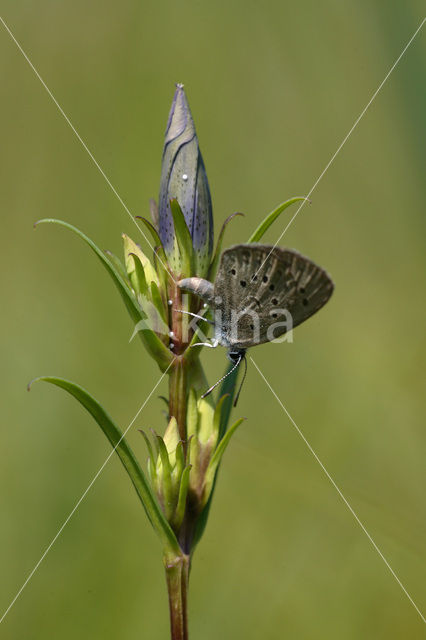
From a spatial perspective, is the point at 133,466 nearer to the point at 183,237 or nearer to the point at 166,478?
the point at 166,478

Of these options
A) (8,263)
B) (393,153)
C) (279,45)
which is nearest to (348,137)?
(393,153)

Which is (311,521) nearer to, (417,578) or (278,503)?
(278,503)

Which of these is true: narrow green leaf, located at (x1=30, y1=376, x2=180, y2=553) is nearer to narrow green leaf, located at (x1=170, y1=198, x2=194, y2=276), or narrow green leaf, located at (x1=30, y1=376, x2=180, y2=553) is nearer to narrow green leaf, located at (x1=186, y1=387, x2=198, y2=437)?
narrow green leaf, located at (x1=186, y1=387, x2=198, y2=437)

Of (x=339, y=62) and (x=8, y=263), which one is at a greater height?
(x=339, y=62)

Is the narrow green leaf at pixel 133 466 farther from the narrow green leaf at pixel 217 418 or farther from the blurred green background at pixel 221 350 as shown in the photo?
the blurred green background at pixel 221 350
